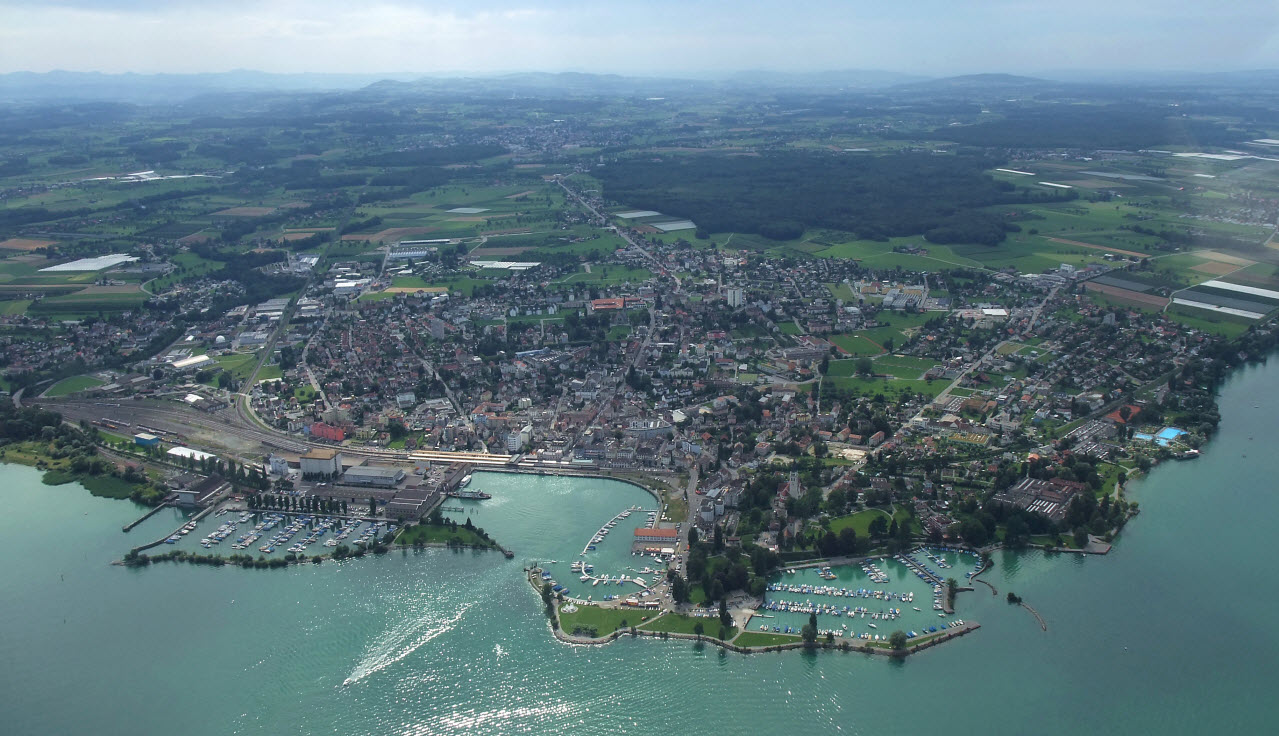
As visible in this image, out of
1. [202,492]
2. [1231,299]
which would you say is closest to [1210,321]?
[1231,299]

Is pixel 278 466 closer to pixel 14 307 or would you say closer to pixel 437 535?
pixel 437 535

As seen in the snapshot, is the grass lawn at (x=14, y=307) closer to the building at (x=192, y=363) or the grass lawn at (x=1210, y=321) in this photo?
the building at (x=192, y=363)

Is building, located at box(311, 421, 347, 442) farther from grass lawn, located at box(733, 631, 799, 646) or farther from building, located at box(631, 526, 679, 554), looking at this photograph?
grass lawn, located at box(733, 631, 799, 646)

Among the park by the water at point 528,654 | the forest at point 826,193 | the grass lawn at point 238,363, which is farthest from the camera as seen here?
the forest at point 826,193

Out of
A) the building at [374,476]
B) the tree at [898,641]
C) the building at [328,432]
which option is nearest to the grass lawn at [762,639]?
the tree at [898,641]

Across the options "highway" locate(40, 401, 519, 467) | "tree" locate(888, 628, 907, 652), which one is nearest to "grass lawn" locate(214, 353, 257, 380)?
"highway" locate(40, 401, 519, 467)

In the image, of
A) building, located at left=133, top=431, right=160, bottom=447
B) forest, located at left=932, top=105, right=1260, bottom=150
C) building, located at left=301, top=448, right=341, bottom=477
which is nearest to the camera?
building, located at left=301, top=448, right=341, bottom=477
